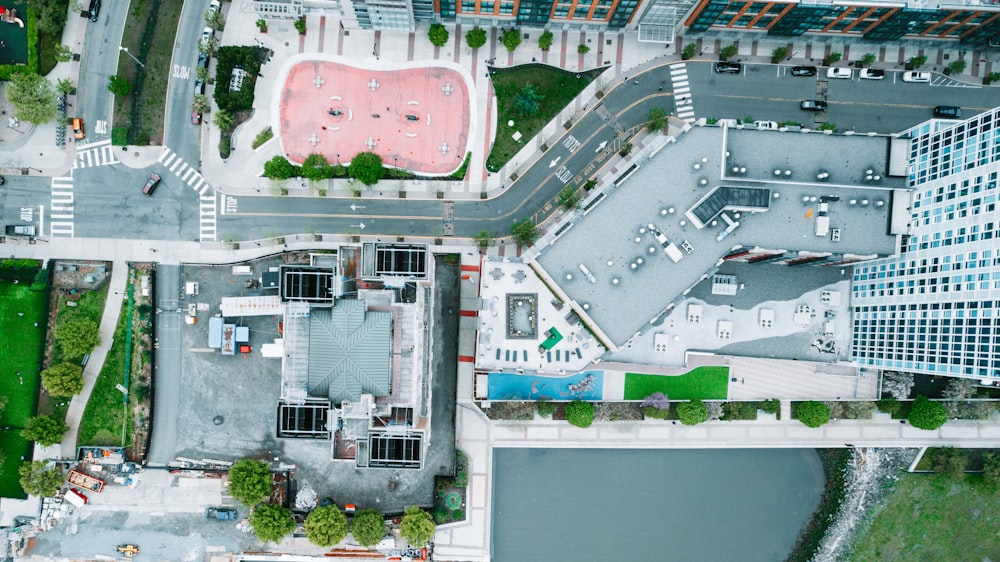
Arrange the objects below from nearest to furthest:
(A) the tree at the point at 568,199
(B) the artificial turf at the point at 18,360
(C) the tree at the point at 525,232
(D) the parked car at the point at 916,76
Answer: (C) the tree at the point at 525,232
(A) the tree at the point at 568,199
(B) the artificial turf at the point at 18,360
(D) the parked car at the point at 916,76

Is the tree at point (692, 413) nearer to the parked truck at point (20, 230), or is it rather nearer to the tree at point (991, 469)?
the tree at point (991, 469)

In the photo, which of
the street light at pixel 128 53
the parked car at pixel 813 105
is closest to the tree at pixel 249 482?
the street light at pixel 128 53

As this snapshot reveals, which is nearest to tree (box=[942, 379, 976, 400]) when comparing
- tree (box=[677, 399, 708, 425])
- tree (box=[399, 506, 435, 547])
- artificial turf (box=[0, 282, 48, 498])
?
tree (box=[677, 399, 708, 425])

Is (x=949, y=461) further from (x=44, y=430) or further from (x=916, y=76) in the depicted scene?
(x=44, y=430)

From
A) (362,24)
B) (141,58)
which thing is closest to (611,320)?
(362,24)

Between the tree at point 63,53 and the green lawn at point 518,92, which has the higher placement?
the tree at point 63,53

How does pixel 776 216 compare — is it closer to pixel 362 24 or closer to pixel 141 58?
pixel 362 24
